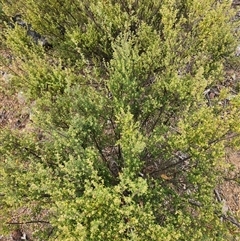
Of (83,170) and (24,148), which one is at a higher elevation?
(83,170)

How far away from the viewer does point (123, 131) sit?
388 cm

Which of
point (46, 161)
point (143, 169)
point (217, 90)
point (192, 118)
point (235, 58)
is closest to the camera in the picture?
point (192, 118)

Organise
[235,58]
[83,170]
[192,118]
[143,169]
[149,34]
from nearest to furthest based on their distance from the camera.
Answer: [83,170], [192,118], [143,169], [149,34], [235,58]

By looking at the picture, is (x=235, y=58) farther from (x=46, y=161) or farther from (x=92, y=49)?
(x=46, y=161)

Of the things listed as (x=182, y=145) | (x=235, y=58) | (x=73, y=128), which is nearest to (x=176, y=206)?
(x=182, y=145)

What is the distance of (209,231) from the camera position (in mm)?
4125

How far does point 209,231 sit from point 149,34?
10.3 feet

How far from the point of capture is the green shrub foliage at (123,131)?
145 inches

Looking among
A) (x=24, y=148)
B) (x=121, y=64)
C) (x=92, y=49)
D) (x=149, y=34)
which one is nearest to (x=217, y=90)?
(x=149, y=34)

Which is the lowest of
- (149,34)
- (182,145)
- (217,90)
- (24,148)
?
(24,148)

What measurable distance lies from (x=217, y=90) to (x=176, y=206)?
10.3ft

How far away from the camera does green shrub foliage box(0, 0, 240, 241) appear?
3672mm

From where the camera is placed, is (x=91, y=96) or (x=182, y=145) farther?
(x=91, y=96)

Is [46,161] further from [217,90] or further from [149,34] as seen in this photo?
[217,90]
